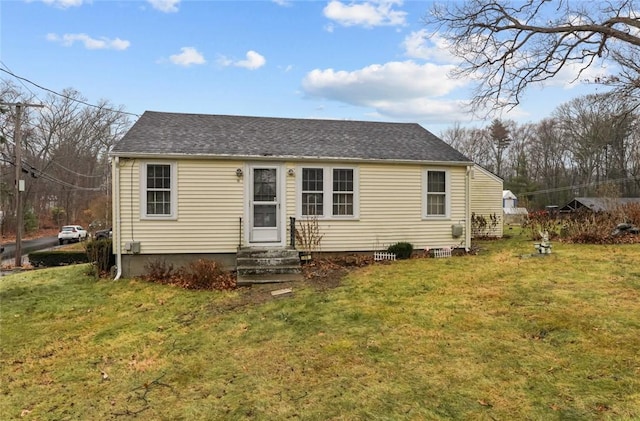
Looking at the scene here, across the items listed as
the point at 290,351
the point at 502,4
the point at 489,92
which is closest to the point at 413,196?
the point at 489,92

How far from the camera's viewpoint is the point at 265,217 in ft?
33.3

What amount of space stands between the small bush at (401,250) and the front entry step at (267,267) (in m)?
2.82

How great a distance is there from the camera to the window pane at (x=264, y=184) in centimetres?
1005

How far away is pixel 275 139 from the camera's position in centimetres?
1101

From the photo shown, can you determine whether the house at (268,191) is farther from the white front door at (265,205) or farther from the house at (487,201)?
the house at (487,201)

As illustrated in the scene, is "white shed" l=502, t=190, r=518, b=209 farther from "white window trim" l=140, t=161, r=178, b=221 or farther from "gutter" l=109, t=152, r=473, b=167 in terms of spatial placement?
"white window trim" l=140, t=161, r=178, b=221

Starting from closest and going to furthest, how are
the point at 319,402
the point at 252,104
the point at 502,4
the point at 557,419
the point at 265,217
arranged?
the point at 557,419
the point at 319,402
the point at 502,4
the point at 265,217
the point at 252,104

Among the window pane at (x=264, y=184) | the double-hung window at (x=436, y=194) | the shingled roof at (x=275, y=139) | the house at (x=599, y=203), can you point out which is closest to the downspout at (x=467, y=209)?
the shingled roof at (x=275, y=139)

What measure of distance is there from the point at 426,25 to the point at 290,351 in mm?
9052

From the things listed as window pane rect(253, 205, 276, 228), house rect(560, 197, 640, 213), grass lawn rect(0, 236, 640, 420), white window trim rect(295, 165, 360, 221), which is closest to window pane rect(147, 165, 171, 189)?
window pane rect(253, 205, 276, 228)

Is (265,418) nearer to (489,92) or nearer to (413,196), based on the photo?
(413,196)

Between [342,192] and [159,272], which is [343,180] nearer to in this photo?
[342,192]

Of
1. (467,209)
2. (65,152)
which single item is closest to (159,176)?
(467,209)

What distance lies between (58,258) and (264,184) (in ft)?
37.7
